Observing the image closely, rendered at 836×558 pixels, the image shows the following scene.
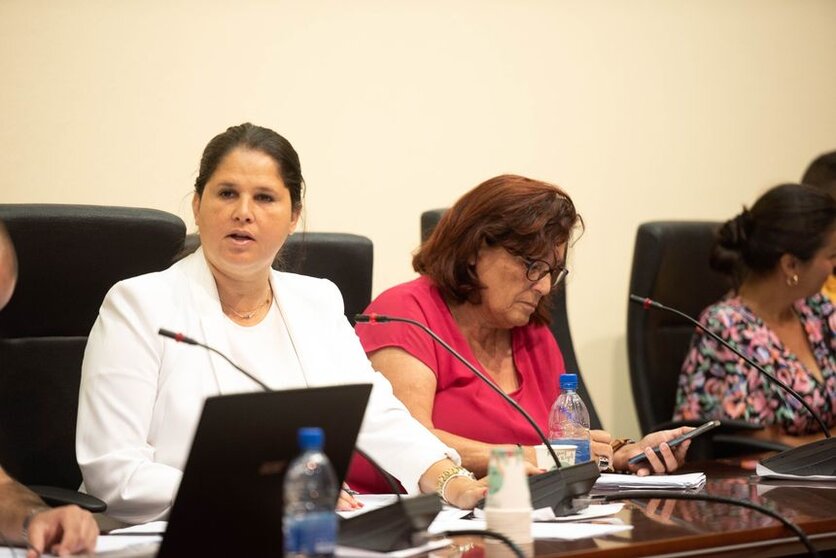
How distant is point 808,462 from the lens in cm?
245

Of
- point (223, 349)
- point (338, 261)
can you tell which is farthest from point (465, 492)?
point (338, 261)

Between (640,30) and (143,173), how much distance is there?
185 centimetres

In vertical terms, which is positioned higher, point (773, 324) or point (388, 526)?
point (388, 526)

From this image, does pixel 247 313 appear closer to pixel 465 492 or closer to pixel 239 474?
pixel 465 492

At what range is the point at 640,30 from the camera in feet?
13.2

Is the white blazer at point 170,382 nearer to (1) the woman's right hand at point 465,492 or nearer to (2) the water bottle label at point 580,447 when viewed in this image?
(1) the woman's right hand at point 465,492

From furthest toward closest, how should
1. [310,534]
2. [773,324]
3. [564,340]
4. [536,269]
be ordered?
[773,324] < [564,340] < [536,269] < [310,534]

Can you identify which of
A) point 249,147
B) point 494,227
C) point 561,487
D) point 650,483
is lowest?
point 650,483

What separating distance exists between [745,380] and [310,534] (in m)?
2.27

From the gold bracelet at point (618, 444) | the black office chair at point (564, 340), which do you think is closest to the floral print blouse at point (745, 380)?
the black office chair at point (564, 340)

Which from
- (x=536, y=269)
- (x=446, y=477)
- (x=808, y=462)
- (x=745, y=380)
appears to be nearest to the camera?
(x=446, y=477)

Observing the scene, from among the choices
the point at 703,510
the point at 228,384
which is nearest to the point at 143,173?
the point at 228,384

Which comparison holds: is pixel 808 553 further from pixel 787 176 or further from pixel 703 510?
pixel 787 176

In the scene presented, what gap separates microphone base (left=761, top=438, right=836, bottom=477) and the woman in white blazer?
71 cm
